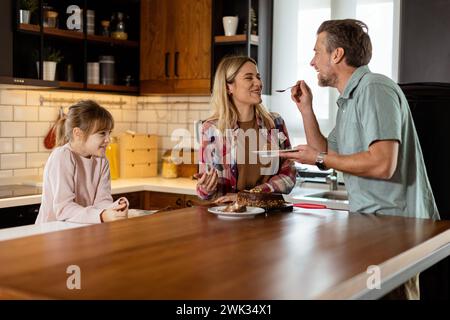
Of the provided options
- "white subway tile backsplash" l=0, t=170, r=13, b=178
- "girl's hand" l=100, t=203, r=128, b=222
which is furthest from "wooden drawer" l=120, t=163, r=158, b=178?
"girl's hand" l=100, t=203, r=128, b=222

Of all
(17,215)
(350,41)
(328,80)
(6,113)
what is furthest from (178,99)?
(350,41)

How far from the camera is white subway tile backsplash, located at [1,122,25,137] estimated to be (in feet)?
13.7

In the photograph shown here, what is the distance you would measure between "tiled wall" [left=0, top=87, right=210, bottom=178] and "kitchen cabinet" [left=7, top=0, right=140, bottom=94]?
0.54ft

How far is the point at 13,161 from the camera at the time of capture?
4250mm

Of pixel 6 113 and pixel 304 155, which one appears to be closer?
pixel 304 155

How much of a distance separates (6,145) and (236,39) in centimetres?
180

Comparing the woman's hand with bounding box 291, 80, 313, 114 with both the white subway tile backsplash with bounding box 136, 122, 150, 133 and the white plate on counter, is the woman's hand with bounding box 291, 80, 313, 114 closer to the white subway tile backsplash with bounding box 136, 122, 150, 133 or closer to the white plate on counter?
the white plate on counter

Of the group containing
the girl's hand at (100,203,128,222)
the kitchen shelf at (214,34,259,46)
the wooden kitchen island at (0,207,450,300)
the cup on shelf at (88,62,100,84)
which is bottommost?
the girl's hand at (100,203,128,222)

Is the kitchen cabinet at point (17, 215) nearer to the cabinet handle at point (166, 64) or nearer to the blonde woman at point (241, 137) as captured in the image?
the blonde woman at point (241, 137)

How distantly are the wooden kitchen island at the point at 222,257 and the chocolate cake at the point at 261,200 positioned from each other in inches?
7.2

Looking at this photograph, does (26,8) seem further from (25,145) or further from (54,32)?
(25,145)

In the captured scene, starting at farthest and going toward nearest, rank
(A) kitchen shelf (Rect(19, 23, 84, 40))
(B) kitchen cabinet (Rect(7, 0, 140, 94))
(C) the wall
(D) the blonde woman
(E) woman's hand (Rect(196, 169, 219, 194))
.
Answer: (B) kitchen cabinet (Rect(7, 0, 140, 94)) < (A) kitchen shelf (Rect(19, 23, 84, 40)) < (C) the wall < (D) the blonde woman < (E) woman's hand (Rect(196, 169, 219, 194))

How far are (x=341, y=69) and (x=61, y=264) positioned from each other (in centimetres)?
158
